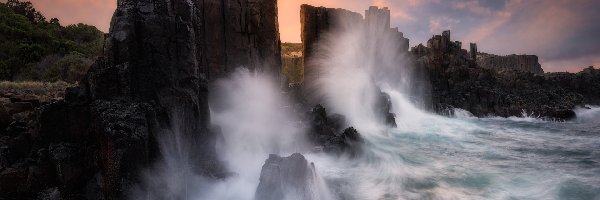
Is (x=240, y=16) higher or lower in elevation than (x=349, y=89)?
higher

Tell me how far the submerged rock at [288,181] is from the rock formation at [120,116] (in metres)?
2.20

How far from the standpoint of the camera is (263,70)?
686 inches

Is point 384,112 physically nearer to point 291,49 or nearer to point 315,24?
point 315,24

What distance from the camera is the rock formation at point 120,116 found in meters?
7.52

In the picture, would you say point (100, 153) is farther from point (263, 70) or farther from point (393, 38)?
point (393, 38)

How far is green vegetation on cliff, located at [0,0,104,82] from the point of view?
73.6ft

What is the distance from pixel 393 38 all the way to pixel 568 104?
23.6 m

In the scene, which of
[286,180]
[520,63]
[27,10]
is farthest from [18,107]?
[520,63]

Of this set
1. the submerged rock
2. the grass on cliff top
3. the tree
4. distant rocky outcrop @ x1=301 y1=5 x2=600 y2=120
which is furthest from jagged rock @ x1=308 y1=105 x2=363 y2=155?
the grass on cliff top

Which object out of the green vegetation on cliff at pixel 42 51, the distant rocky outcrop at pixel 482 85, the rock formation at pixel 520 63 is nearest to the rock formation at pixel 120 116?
the green vegetation on cliff at pixel 42 51

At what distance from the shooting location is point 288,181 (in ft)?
29.2

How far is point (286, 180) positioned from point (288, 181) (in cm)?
6

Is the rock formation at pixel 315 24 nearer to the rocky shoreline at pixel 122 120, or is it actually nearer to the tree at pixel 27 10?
the rocky shoreline at pixel 122 120

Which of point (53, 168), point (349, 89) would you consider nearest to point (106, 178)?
point (53, 168)
